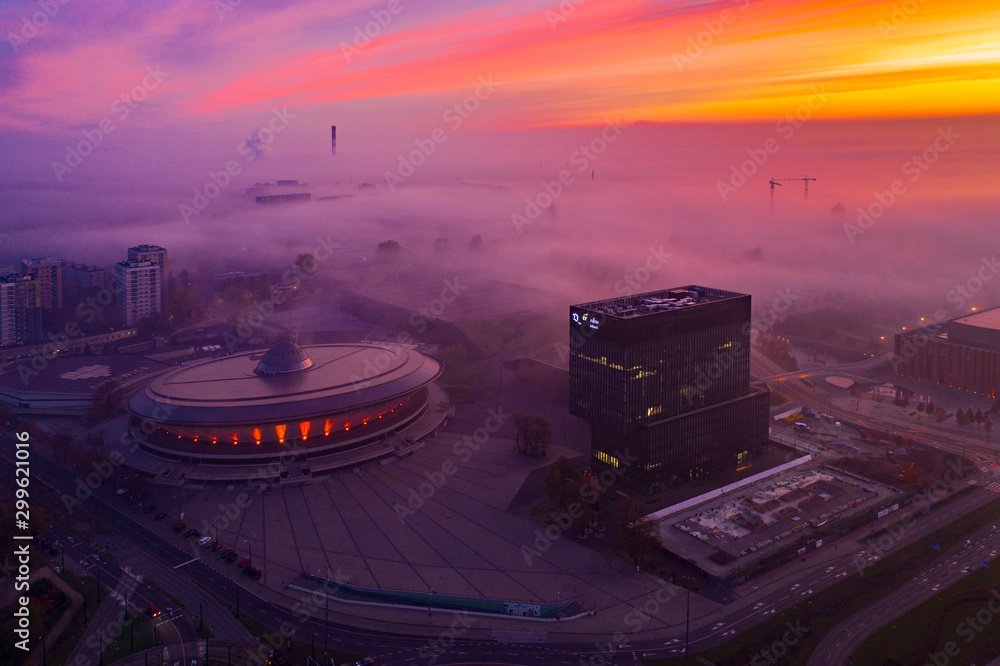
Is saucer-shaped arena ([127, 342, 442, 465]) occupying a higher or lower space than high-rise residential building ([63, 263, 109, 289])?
lower

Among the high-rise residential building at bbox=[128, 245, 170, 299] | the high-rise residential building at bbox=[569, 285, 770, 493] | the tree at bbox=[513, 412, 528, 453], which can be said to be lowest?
the tree at bbox=[513, 412, 528, 453]

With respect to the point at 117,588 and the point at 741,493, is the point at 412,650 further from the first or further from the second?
the point at 741,493

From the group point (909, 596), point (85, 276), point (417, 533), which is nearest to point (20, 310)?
point (85, 276)

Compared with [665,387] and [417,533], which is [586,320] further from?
[417,533]

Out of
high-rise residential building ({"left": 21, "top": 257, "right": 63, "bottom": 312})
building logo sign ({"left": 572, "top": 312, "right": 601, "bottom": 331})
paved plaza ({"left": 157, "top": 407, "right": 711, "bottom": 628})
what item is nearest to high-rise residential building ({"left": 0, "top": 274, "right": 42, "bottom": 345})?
high-rise residential building ({"left": 21, "top": 257, "right": 63, "bottom": 312})

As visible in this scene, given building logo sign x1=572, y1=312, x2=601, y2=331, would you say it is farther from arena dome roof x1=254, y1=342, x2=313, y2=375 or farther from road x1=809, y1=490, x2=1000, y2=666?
arena dome roof x1=254, y1=342, x2=313, y2=375
